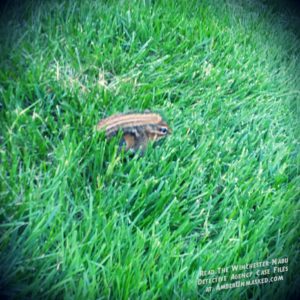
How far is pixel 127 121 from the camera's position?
117cm

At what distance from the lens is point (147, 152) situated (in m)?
1.19

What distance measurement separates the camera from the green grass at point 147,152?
3.38 feet

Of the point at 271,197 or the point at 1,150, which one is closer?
the point at 1,150

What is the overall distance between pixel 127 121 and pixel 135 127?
0.02 m

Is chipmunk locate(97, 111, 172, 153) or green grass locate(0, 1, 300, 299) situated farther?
chipmunk locate(97, 111, 172, 153)

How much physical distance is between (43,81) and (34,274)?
1.31ft

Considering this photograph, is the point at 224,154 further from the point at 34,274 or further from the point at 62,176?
the point at 34,274

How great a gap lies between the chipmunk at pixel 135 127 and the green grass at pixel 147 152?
2 centimetres

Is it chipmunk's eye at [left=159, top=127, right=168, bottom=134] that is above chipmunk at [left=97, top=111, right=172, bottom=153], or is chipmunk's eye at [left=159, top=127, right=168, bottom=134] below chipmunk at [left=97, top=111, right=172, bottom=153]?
above

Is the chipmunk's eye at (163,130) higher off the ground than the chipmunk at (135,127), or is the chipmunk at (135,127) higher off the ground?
the chipmunk's eye at (163,130)

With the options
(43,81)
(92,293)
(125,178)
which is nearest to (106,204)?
(125,178)

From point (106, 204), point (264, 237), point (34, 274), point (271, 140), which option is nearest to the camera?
point (34, 274)

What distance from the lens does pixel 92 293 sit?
40.2 inches

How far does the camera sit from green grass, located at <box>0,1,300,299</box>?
1031 millimetres
